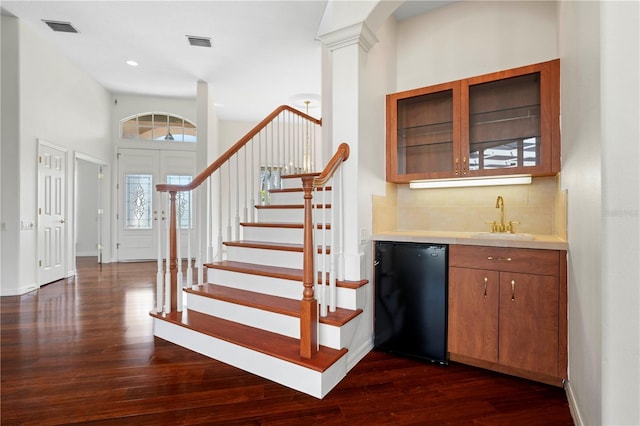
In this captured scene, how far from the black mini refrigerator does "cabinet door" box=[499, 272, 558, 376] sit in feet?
1.23

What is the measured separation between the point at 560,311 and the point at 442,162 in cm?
135

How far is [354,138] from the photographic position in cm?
238

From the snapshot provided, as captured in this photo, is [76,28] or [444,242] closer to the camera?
[444,242]

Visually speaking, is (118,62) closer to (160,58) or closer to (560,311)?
(160,58)

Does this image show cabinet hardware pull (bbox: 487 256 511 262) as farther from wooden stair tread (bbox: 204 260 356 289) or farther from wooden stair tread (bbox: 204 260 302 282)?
wooden stair tread (bbox: 204 260 302 282)

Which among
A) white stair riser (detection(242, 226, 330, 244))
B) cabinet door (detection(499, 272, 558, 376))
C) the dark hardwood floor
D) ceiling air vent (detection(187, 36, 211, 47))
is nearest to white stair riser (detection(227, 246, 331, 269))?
white stair riser (detection(242, 226, 330, 244))

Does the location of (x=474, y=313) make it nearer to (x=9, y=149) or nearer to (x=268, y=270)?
(x=268, y=270)

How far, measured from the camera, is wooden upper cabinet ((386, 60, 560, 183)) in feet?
7.28

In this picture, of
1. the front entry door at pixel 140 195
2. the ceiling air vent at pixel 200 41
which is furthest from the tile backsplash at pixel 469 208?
the front entry door at pixel 140 195

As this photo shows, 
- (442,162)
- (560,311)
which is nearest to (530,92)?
(442,162)

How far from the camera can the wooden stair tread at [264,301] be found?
2.13 m

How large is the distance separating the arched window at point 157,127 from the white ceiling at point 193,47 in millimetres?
552

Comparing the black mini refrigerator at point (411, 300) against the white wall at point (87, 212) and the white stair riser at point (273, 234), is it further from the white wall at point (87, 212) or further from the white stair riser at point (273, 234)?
the white wall at point (87, 212)

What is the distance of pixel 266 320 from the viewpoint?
2316 mm
